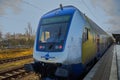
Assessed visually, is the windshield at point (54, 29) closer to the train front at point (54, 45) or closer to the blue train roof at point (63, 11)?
the train front at point (54, 45)

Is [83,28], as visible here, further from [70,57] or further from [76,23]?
[70,57]

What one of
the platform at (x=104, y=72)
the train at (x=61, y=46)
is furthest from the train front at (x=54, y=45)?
the platform at (x=104, y=72)

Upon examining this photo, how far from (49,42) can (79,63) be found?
153 cm

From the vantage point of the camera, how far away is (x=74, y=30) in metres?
9.34

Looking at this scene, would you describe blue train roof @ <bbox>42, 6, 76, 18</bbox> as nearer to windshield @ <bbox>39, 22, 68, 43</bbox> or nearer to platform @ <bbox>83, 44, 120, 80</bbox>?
windshield @ <bbox>39, 22, 68, 43</bbox>

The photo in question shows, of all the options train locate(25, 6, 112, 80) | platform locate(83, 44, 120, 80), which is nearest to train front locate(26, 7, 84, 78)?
train locate(25, 6, 112, 80)

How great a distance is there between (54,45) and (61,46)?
356 mm

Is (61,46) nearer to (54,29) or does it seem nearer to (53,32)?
(53,32)

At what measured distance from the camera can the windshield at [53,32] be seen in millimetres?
9297

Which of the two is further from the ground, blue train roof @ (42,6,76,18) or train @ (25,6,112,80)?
blue train roof @ (42,6,76,18)

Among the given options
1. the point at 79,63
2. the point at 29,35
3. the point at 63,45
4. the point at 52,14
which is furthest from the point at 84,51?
the point at 29,35

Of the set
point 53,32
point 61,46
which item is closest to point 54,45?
point 61,46

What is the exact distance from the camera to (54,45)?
9.20m

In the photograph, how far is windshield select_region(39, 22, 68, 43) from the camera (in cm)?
930
